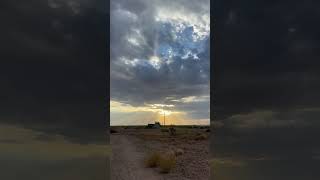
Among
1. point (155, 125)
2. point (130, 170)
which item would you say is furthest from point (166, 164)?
point (155, 125)

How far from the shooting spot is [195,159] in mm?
28266

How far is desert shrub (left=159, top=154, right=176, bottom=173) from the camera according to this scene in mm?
23425

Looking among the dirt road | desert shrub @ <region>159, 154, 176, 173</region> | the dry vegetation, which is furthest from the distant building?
desert shrub @ <region>159, 154, 176, 173</region>

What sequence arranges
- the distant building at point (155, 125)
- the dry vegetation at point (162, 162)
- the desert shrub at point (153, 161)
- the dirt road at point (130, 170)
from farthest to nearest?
the distant building at point (155, 125), the desert shrub at point (153, 161), the dry vegetation at point (162, 162), the dirt road at point (130, 170)

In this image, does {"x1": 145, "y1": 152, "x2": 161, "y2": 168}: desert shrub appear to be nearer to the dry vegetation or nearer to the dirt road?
the dry vegetation

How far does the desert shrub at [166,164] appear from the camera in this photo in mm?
23425

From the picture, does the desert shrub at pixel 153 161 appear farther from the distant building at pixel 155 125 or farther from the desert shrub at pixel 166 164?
the distant building at pixel 155 125

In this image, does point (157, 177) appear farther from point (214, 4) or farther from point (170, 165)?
point (214, 4)

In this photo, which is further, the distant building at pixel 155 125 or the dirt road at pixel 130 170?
the distant building at pixel 155 125

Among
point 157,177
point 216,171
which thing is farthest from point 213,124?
point 157,177

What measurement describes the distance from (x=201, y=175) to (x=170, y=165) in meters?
2.29

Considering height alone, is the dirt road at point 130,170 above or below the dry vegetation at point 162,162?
below

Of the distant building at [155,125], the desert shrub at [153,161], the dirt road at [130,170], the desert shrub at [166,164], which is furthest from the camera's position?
the distant building at [155,125]

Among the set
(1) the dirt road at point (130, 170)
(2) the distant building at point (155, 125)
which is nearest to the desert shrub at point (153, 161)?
(1) the dirt road at point (130, 170)
